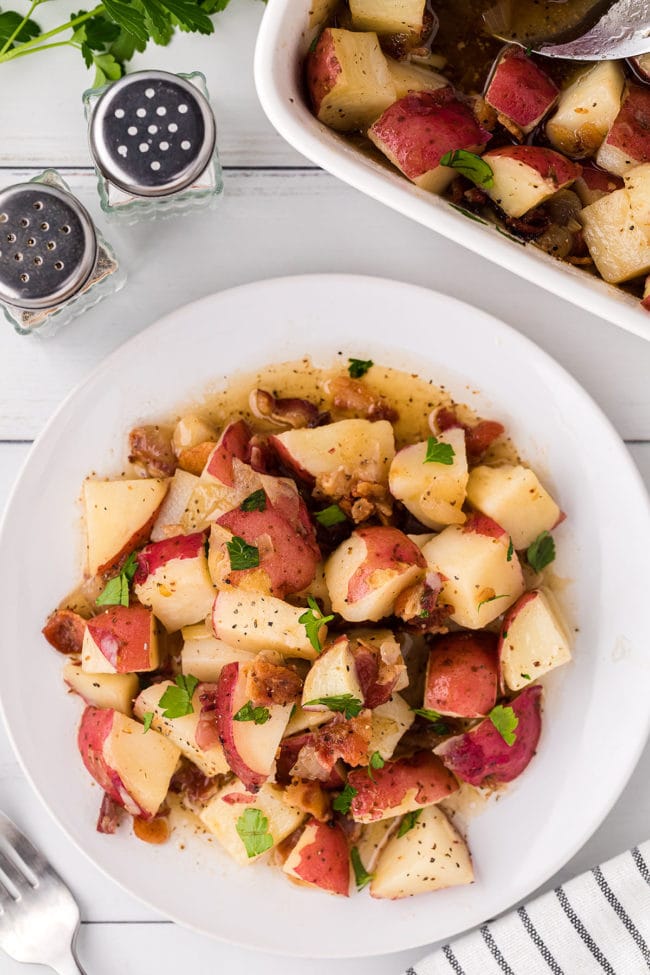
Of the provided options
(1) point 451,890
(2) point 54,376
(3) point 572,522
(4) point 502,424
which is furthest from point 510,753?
(2) point 54,376

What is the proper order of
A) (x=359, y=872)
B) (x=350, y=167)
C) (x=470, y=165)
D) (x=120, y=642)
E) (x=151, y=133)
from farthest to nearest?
(x=359, y=872) → (x=120, y=642) → (x=151, y=133) → (x=470, y=165) → (x=350, y=167)

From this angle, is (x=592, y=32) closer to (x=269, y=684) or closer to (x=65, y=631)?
(x=269, y=684)

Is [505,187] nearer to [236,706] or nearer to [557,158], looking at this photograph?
[557,158]

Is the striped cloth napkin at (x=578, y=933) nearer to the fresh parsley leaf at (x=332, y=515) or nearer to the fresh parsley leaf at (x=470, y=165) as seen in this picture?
the fresh parsley leaf at (x=332, y=515)

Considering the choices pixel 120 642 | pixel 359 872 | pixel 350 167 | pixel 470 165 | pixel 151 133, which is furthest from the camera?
pixel 359 872

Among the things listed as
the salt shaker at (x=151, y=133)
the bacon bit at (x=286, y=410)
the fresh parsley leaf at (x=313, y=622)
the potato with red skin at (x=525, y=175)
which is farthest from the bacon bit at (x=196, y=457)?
the potato with red skin at (x=525, y=175)

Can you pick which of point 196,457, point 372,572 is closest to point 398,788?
point 372,572
